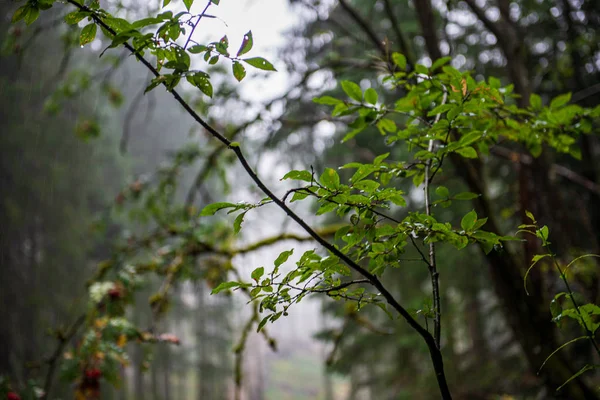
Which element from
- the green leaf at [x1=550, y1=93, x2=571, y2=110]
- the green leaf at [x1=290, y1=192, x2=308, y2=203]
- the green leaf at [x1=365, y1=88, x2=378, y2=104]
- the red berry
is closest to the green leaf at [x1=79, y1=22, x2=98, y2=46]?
the green leaf at [x1=290, y1=192, x2=308, y2=203]

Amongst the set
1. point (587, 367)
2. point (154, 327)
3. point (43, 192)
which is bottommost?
point (587, 367)

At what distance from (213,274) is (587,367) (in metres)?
2.50

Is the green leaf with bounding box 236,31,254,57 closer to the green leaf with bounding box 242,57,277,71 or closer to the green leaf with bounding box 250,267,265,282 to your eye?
the green leaf with bounding box 242,57,277,71

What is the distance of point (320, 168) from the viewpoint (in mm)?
3514

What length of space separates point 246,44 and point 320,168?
2.68 metres

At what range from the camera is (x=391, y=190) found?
0.89 m

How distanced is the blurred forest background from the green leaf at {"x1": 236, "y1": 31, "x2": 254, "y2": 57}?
525mm

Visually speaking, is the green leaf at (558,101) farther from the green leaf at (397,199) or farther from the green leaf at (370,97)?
the green leaf at (397,199)

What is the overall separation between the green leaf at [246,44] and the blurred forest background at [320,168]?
1.72 ft

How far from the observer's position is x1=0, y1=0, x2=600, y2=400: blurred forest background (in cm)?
256

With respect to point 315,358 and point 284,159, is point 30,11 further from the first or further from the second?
point 315,358

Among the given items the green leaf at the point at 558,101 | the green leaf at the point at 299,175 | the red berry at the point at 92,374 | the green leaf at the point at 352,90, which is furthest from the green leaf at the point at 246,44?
the red berry at the point at 92,374

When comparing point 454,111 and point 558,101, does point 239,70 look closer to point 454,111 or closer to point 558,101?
point 454,111

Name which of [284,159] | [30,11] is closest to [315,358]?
[284,159]
